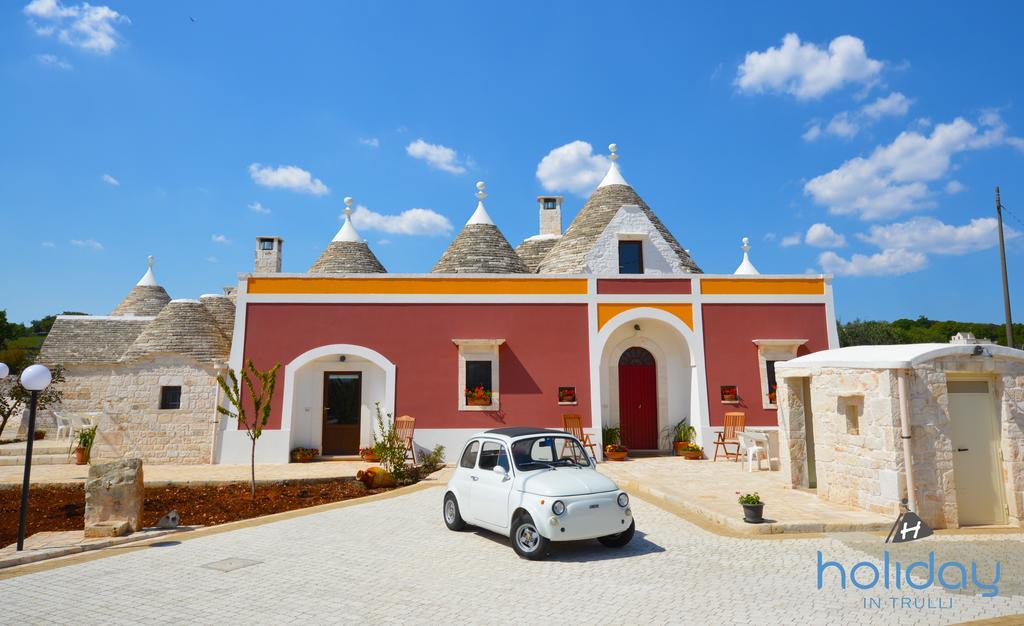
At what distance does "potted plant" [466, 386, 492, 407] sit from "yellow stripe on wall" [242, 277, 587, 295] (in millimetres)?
2584

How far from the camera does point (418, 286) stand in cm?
1507

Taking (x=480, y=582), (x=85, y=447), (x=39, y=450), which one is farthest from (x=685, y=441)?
(x=39, y=450)

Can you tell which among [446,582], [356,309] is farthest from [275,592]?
[356,309]

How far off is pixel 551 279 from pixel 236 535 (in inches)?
384

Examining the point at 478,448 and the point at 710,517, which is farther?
the point at 710,517

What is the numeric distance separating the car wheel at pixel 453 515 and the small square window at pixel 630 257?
10513 millimetres

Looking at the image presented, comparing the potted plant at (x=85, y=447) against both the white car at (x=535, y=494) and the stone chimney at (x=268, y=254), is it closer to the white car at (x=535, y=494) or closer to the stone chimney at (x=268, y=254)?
the stone chimney at (x=268, y=254)

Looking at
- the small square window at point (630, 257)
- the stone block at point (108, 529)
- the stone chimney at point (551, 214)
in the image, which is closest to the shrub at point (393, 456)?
the stone block at point (108, 529)

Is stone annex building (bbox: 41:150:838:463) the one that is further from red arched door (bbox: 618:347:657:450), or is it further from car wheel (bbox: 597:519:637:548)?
car wheel (bbox: 597:519:637:548)

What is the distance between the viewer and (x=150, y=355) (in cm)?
1447

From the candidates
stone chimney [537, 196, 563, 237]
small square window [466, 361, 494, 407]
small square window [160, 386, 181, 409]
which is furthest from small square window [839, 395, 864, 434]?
stone chimney [537, 196, 563, 237]

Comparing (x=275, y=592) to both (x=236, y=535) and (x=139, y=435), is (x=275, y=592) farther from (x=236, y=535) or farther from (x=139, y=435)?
(x=139, y=435)

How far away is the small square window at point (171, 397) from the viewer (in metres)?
14.5

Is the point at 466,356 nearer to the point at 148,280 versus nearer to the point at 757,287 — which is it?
the point at 757,287
